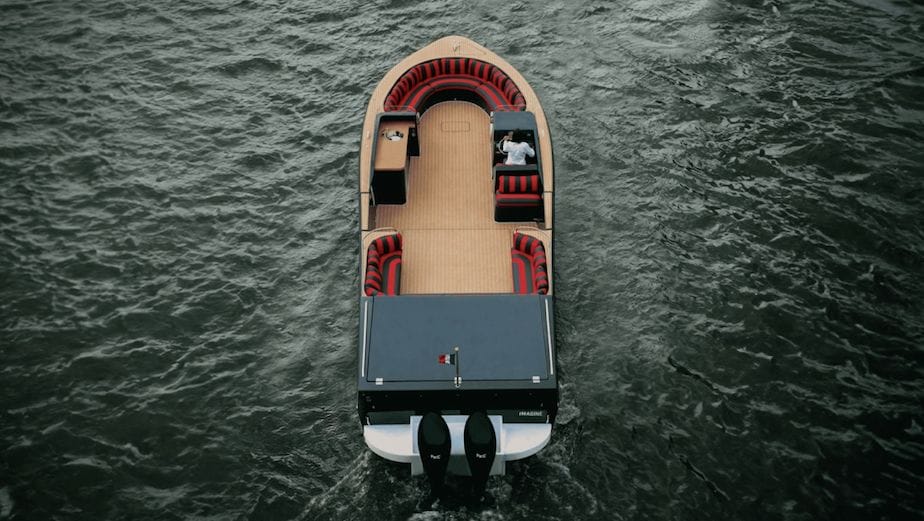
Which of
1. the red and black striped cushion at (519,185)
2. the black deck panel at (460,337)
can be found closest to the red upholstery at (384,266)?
the black deck panel at (460,337)

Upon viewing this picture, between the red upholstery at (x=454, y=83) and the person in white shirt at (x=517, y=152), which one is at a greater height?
the red upholstery at (x=454, y=83)

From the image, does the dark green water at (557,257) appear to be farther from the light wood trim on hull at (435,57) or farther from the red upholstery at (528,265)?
the light wood trim on hull at (435,57)

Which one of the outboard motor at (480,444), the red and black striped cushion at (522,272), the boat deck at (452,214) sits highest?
the boat deck at (452,214)

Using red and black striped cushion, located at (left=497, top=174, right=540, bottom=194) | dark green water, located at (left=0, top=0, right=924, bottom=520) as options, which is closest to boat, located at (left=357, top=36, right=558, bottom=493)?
red and black striped cushion, located at (left=497, top=174, right=540, bottom=194)

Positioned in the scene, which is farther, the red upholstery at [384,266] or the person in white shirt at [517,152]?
the person in white shirt at [517,152]

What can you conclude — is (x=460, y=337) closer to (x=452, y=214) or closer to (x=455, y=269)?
(x=455, y=269)

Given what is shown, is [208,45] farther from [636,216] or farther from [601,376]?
[601,376]
